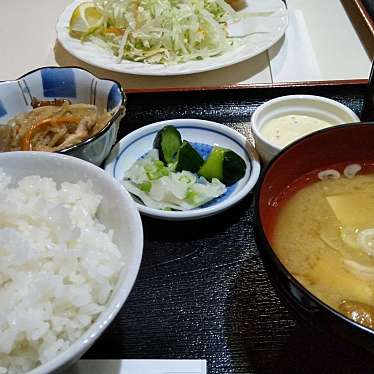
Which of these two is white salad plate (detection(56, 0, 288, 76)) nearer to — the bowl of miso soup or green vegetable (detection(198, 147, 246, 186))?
green vegetable (detection(198, 147, 246, 186))

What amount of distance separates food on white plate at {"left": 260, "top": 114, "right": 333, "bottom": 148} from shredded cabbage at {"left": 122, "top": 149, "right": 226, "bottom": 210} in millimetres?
248

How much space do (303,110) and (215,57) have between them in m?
0.62

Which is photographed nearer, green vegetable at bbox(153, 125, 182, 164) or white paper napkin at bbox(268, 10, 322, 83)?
green vegetable at bbox(153, 125, 182, 164)

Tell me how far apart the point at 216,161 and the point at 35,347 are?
2.75 feet

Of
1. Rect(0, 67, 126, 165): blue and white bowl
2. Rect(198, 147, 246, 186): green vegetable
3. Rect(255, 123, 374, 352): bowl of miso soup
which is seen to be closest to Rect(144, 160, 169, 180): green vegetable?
Rect(198, 147, 246, 186): green vegetable

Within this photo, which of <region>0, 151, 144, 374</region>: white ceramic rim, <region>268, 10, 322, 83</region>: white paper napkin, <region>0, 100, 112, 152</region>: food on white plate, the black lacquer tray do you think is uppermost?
<region>0, 151, 144, 374</region>: white ceramic rim

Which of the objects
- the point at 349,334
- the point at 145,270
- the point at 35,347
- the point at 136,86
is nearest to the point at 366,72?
the point at 136,86

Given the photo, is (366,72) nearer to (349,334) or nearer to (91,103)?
(91,103)

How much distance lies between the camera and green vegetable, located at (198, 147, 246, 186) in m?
1.64

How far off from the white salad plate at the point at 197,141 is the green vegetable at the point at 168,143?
3.5 inches

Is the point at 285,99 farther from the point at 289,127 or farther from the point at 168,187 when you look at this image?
the point at 168,187

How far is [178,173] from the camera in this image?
5.38 feet

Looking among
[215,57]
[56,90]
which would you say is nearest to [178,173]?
[56,90]

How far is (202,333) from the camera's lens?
1259 mm
